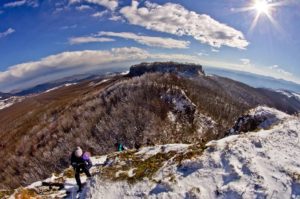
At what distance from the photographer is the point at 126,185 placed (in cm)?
1738

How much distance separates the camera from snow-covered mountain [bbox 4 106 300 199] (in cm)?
1536

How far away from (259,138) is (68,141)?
162 feet

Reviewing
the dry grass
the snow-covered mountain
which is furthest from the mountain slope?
the snow-covered mountain

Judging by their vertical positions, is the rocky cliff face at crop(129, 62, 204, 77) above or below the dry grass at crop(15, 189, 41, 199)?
above

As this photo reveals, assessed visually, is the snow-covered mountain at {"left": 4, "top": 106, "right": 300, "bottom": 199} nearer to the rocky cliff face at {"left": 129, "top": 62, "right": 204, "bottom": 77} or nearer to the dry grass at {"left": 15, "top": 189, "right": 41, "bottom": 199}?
the dry grass at {"left": 15, "top": 189, "right": 41, "bottom": 199}

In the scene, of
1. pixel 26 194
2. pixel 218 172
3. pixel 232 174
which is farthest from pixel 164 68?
pixel 232 174

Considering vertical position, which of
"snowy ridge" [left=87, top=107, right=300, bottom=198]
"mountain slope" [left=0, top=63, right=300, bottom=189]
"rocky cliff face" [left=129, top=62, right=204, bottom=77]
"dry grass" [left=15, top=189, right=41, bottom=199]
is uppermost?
"rocky cliff face" [left=129, top=62, right=204, bottom=77]

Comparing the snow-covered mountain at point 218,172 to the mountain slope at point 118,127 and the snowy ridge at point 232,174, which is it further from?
the mountain slope at point 118,127

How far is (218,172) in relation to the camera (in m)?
16.4

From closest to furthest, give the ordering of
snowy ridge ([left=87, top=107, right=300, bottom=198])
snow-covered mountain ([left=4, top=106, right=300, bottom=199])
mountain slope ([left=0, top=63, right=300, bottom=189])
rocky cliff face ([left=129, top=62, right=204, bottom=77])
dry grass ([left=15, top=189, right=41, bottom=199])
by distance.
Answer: snowy ridge ([left=87, top=107, right=300, bottom=198]) → snow-covered mountain ([left=4, top=106, right=300, bottom=199]) → dry grass ([left=15, top=189, right=41, bottom=199]) → mountain slope ([left=0, top=63, right=300, bottom=189]) → rocky cliff face ([left=129, top=62, right=204, bottom=77])

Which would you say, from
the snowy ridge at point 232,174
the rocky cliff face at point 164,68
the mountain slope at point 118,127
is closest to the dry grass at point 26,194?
the snowy ridge at point 232,174

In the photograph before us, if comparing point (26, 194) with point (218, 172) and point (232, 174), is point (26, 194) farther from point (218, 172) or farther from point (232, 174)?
point (232, 174)

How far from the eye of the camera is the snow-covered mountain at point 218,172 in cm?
1536

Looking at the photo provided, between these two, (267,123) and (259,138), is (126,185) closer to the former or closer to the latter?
(259,138)
